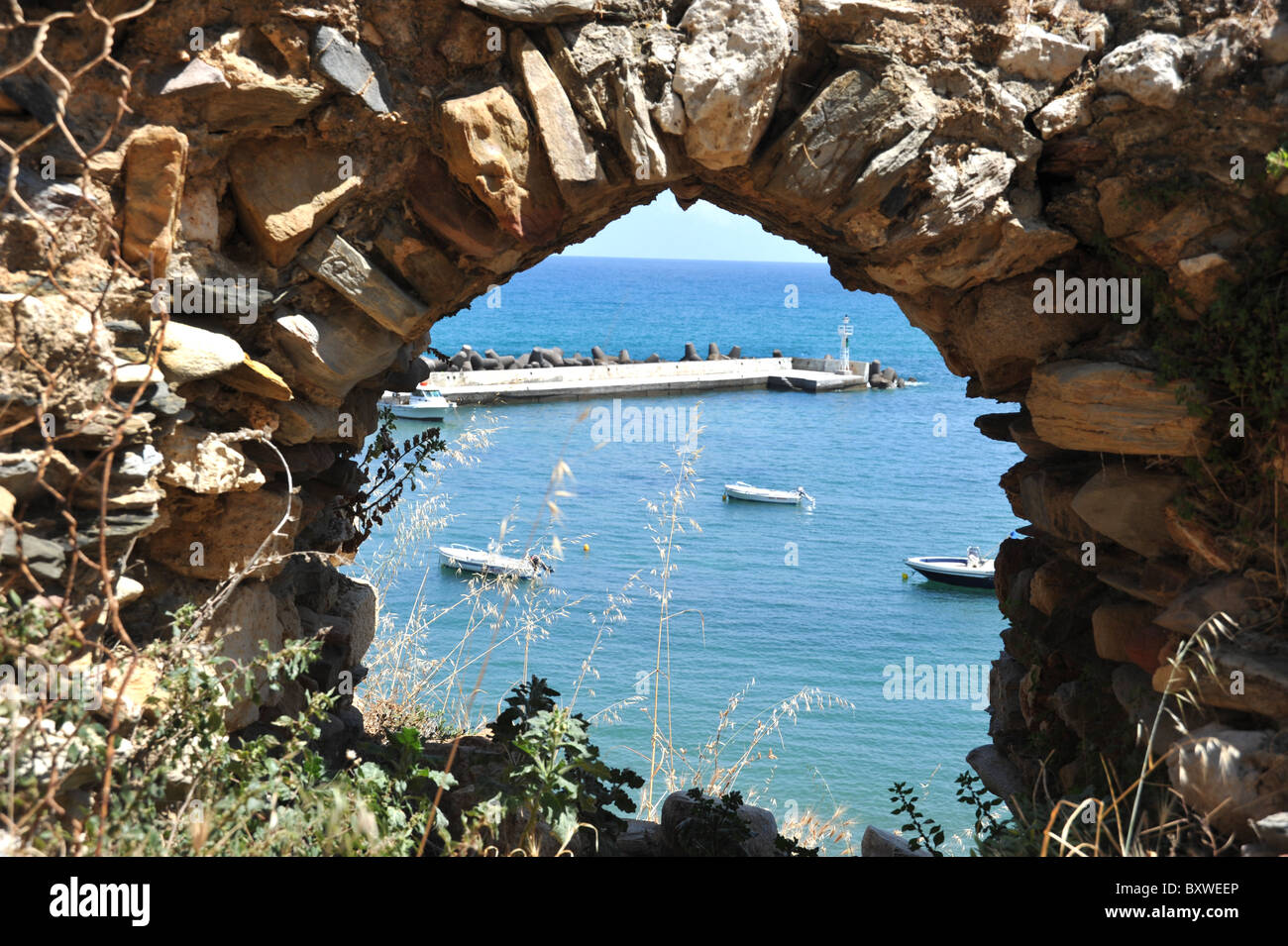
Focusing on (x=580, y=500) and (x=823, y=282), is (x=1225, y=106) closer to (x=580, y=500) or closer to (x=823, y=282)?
(x=580, y=500)

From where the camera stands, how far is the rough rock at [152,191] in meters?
3.17

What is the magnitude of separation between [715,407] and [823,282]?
109429 mm

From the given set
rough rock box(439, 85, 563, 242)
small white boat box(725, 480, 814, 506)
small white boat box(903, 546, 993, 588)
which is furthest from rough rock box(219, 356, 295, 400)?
small white boat box(725, 480, 814, 506)

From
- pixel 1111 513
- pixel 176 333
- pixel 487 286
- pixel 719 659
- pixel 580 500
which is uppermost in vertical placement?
pixel 487 286

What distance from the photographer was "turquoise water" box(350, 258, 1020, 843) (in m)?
9.25

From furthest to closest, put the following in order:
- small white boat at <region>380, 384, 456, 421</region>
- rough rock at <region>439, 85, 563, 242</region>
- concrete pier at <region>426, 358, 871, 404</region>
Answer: concrete pier at <region>426, 358, 871, 404</region>, small white boat at <region>380, 384, 456, 421</region>, rough rock at <region>439, 85, 563, 242</region>

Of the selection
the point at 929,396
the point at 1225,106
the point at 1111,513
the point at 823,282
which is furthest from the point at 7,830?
the point at 823,282

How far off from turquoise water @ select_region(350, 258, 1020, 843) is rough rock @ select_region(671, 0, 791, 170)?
891mm

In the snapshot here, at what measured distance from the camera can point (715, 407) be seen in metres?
33.2

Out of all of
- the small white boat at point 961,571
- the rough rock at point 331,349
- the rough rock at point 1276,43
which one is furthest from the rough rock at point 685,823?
the small white boat at point 961,571

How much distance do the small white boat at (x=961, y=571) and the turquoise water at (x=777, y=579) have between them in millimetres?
220

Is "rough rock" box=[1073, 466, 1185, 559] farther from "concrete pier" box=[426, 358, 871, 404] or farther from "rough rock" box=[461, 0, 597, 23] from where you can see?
"concrete pier" box=[426, 358, 871, 404]

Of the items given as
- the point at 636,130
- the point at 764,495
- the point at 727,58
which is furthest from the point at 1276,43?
the point at 764,495

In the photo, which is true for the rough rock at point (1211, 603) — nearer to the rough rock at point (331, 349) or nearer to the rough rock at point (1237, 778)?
the rough rock at point (1237, 778)
